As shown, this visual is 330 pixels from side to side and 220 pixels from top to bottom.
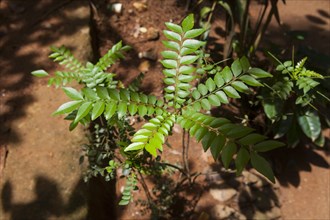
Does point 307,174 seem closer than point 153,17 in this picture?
Yes

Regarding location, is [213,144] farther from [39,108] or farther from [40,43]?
[40,43]

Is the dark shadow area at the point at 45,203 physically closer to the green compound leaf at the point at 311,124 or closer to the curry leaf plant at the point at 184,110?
the curry leaf plant at the point at 184,110

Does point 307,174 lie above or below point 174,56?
below

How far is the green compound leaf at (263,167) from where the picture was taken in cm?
135

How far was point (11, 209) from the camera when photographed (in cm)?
254

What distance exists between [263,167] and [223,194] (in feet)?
5.56

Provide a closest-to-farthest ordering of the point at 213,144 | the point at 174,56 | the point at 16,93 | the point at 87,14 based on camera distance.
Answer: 1. the point at 213,144
2. the point at 174,56
3. the point at 16,93
4. the point at 87,14

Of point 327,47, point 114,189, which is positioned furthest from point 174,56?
point 327,47

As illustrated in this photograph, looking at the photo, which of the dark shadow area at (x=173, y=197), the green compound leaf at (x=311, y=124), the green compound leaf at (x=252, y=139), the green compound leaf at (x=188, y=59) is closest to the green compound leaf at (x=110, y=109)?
the green compound leaf at (x=188, y=59)

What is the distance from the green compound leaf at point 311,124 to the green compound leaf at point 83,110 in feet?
6.26

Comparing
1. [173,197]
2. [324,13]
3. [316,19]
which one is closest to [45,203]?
[173,197]

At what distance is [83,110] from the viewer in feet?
5.07

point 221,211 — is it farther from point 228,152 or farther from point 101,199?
point 228,152

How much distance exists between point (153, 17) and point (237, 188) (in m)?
2.00
